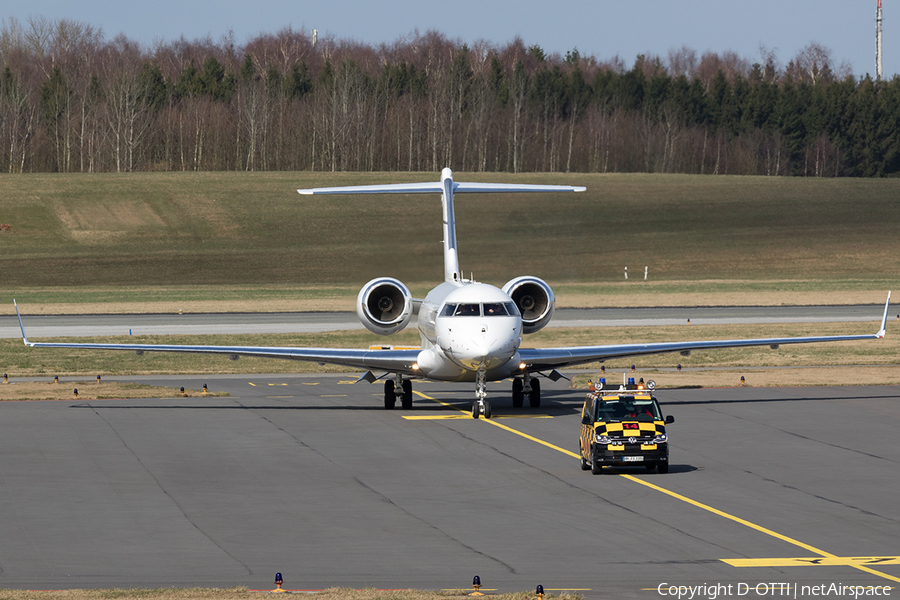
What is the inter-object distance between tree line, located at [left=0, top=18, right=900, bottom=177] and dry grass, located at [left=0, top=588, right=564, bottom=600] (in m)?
137

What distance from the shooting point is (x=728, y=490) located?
19578 mm

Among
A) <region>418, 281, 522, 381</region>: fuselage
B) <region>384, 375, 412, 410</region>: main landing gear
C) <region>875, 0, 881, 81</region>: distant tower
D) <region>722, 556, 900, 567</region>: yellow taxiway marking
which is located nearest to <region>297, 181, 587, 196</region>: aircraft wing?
<region>418, 281, 522, 381</region>: fuselage

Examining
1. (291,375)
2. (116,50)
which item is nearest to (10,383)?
(291,375)

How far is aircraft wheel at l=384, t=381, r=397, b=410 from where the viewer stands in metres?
31.2

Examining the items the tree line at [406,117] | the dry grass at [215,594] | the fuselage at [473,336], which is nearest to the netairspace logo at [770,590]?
the dry grass at [215,594]

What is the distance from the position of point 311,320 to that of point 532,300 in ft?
93.4

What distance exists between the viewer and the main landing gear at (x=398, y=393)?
102 ft

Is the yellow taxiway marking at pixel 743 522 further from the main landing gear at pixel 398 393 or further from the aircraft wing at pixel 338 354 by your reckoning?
the main landing gear at pixel 398 393

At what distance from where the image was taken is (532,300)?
3209 centimetres

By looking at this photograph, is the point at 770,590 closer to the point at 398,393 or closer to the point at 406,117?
the point at 398,393

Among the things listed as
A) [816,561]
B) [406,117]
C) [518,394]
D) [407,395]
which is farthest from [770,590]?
[406,117]

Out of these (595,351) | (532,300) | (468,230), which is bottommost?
(595,351)

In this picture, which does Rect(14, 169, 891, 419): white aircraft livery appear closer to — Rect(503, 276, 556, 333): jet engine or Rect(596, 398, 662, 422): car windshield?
Rect(503, 276, 556, 333): jet engine

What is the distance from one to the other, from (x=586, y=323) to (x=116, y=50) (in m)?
142
